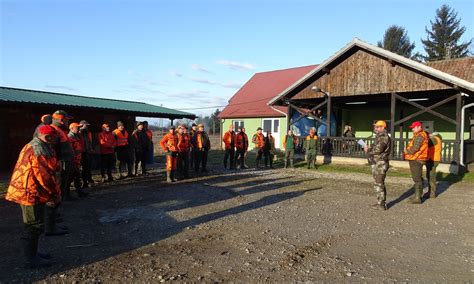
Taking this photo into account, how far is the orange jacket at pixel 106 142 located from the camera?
33.7 feet

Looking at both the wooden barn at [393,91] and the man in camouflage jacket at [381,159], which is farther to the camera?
the wooden barn at [393,91]

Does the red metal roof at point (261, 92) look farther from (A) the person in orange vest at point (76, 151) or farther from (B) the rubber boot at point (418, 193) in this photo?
(A) the person in orange vest at point (76, 151)

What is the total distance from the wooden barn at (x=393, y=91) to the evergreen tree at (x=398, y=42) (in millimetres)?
36809

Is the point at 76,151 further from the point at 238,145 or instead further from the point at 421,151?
the point at 421,151

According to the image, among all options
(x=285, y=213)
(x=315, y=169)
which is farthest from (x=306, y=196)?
(x=315, y=169)

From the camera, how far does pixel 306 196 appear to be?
8.74 m

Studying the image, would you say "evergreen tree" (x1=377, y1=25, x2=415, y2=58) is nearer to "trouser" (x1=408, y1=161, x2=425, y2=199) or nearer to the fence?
the fence

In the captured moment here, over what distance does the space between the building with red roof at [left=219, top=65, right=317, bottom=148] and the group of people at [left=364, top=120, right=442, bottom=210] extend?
13.9m

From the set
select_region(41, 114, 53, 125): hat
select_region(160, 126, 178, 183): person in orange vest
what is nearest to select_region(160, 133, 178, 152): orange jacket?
select_region(160, 126, 178, 183): person in orange vest

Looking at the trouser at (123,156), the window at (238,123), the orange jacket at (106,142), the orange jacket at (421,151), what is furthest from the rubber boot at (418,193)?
the window at (238,123)

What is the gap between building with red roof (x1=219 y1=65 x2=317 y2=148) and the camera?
24.5 meters

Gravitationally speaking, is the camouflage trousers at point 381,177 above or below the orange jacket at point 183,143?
below

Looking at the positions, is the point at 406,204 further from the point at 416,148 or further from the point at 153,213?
the point at 153,213

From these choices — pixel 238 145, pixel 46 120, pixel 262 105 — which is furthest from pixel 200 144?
pixel 262 105
